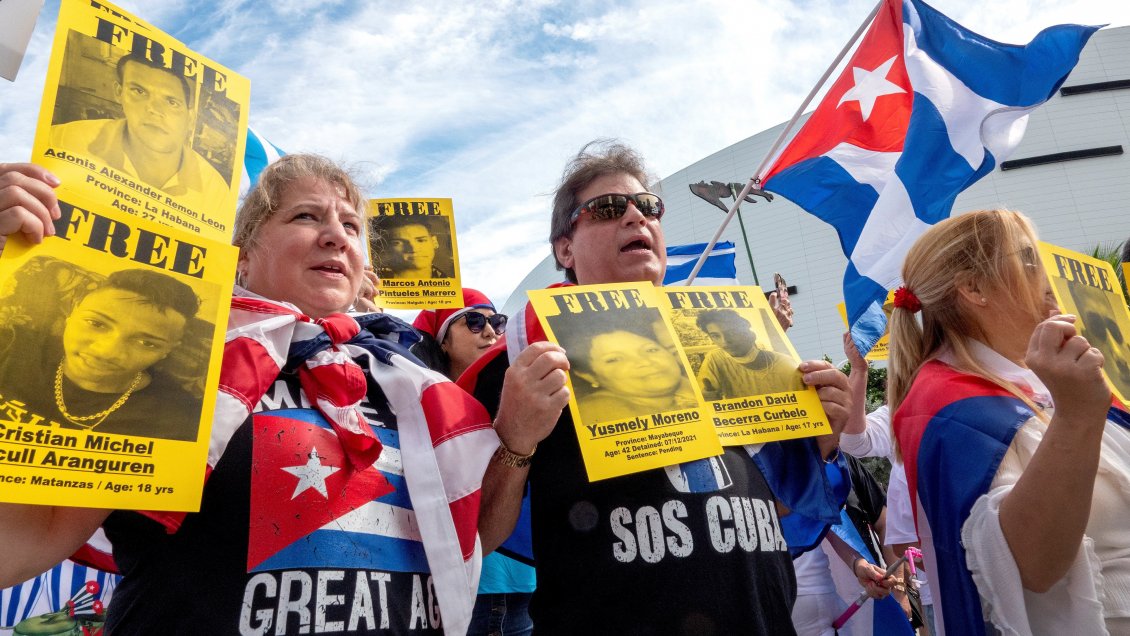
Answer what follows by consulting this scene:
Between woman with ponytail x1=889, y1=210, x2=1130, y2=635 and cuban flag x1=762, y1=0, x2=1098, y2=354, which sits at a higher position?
cuban flag x1=762, y1=0, x2=1098, y2=354

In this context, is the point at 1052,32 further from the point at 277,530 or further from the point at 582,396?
the point at 277,530

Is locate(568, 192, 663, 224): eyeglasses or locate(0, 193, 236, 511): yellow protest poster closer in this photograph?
locate(0, 193, 236, 511): yellow protest poster

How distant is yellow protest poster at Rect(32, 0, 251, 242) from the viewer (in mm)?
1345

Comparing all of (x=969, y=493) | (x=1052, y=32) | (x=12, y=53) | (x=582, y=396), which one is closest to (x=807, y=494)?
(x=969, y=493)

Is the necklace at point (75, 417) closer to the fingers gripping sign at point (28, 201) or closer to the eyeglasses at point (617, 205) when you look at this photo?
the fingers gripping sign at point (28, 201)

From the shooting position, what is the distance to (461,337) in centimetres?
399

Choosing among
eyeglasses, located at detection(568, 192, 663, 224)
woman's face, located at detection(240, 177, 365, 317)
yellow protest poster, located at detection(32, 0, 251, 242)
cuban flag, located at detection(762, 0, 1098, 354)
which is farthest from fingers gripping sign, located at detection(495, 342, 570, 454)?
cuban flag, located at detection(762, 0, 1098, 354)

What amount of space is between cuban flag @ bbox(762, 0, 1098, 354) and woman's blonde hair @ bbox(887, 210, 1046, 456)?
145 centimetres

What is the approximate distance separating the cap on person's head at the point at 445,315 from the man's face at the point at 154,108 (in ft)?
8.15

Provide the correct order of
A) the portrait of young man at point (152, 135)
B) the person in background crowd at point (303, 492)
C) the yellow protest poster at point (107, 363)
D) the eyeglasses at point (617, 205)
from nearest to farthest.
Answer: the yellow protest poster at point (107, 363) → the person in background crowd at point (303, 492) → the portrait of young man at point (152, 135) → the eyeglasses at point (617, 205)

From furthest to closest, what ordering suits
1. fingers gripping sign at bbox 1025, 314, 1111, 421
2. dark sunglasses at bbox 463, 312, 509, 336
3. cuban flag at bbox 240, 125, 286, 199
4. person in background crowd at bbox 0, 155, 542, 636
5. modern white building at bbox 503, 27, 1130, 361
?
modern white building at bbox 503, 27, 1130, 361 < dark sunglasses at bbox 463, 312, 509, 336 < cuban flag at bbox 240, 125, 286, 199 < fingers gripping sign at bbox 1025, 314, 1111, 421 < person in background crowd at bbox 0, 155, 542, 636

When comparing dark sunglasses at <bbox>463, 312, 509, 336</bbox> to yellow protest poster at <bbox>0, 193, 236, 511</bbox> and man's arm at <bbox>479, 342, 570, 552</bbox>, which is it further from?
yellow protest poster at <bbox>0, 193, 236, 511</bbox>

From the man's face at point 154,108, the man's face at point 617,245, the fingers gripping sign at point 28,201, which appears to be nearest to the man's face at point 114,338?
the fingers gripping sign at point 28,201

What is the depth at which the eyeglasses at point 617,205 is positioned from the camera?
2.38 meters
